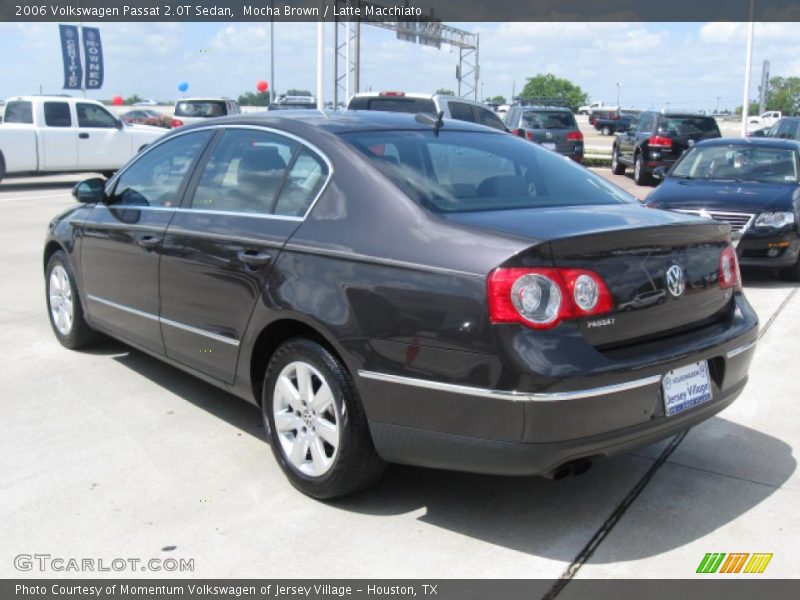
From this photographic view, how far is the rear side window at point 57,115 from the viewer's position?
1802 cm

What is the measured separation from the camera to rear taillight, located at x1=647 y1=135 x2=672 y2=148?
705 inches

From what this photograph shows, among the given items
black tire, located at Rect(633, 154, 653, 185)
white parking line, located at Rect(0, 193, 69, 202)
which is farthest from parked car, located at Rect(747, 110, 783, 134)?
white parking line, located at Rect(0, 193, 69, 202)

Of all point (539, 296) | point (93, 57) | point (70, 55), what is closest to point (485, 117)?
point (539, 296)

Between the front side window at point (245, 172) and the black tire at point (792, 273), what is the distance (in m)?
6.53

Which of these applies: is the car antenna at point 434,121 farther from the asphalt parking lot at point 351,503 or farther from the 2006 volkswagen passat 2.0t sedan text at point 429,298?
the asphalt parking lot at point 351,503

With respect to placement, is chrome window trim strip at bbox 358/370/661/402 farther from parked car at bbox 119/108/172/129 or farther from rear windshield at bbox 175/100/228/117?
parked car at bbox 119/108/172/129

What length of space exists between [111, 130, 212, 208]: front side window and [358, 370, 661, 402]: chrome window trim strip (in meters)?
1.97

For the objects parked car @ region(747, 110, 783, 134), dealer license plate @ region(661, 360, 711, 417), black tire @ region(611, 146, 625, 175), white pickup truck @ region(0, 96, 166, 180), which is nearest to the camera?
dealer license plate @ region(661, 360, 711, 417)

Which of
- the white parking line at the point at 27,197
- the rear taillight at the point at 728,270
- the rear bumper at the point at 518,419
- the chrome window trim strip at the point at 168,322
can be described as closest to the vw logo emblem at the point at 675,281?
the rear bumper at the point at 518,419

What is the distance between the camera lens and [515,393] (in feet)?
9.76

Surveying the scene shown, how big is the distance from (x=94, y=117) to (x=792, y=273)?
15113 mm

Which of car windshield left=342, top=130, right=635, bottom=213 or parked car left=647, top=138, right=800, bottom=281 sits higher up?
car windshield left=342, top=130, right=635, bottom=213

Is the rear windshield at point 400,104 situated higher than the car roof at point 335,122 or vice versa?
the rear windshield at point 400,104
